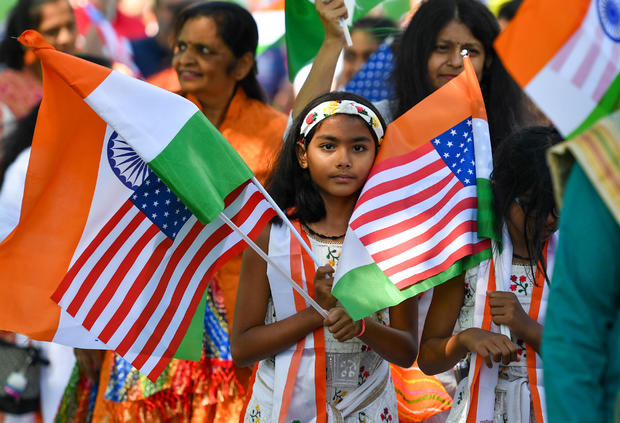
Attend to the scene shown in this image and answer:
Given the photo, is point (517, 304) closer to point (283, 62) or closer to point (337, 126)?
point (337, 126)

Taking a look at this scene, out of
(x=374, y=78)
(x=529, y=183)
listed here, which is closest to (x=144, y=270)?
(x=529, y=183)

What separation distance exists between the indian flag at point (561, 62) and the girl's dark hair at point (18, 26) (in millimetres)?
4541

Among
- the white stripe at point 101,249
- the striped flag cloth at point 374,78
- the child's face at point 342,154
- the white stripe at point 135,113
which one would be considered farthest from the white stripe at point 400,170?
the striped flag cloth at point 374,78

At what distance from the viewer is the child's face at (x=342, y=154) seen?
3469 millimetres

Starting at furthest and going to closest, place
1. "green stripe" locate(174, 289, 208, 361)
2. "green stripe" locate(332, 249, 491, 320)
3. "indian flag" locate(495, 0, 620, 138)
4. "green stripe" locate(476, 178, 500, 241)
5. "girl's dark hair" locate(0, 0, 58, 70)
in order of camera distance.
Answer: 1. "girl's dark hair" locate(0, 0, 58, 70)
2. "green stripe" locate(174, 289, 208, 361)
3. "green stripe" locate(476, 178, 500, 241)
4. "green stripe" locate(332, 249, 491, 320)
5. "indian flag" locate(495, 0, 620, 138)

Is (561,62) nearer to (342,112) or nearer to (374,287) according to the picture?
(374,287)

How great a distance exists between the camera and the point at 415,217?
339cm

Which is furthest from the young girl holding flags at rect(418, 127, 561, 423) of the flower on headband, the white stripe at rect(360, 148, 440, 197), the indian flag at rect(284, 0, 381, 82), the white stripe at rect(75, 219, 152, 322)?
the indian flag at rect(284, 0, 381, 82)

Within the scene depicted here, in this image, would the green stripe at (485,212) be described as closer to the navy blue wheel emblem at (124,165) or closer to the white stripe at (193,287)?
the white stripe at (193,287)

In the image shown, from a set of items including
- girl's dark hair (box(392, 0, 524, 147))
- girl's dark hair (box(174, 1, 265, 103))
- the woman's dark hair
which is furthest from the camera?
the woman's dark hair

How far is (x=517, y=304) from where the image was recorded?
10.3ft

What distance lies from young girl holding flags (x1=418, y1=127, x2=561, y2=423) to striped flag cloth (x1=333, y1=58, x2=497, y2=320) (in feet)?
0.29

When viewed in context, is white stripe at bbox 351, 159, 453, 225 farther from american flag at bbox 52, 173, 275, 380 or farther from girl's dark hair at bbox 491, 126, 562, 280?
american flag at bbox 52, 173, 275, 380

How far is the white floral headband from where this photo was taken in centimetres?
351
